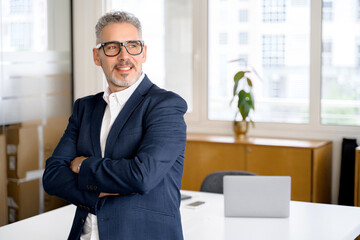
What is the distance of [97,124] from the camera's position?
1987 mm

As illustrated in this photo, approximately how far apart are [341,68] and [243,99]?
935mm

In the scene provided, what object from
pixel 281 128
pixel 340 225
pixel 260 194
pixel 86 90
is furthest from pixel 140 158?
pixel 86 90

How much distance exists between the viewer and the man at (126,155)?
6.04 ft

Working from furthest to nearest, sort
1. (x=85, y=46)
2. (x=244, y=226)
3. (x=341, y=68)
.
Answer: (x=85, y=46), (x=341, y=68), (x=244, y=226)

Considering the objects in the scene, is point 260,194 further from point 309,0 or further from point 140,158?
point 309,0

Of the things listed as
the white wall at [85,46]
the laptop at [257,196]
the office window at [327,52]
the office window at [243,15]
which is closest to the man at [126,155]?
the laptop at [257,196]

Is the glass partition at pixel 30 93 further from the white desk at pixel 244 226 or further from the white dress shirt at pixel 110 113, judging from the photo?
the white dress shirt at pixel 110 113

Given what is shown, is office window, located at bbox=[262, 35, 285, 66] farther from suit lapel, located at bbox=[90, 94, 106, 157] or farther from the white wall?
suit lapel, located at bbox=[90, 94, 106, 157]

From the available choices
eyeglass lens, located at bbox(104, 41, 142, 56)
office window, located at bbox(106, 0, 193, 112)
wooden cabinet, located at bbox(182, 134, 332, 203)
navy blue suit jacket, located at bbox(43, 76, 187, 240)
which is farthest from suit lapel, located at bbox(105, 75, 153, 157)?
office window, located at bbox(106, 0, 193, 112)

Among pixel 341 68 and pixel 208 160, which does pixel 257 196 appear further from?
pixel 341 68

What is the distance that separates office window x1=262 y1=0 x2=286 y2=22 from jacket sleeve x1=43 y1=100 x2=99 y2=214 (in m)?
3.27

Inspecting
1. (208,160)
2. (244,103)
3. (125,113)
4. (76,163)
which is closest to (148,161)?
(125,113)

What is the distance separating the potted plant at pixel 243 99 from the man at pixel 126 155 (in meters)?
2.97

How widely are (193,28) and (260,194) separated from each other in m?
2.93
